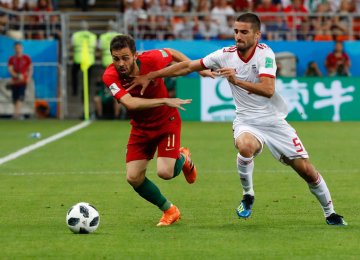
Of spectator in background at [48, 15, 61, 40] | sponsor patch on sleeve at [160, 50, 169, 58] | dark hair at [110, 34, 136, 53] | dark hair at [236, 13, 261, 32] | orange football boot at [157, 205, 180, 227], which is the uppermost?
dark hair at [236, 13, 261, 32]

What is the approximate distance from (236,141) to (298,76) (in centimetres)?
1984

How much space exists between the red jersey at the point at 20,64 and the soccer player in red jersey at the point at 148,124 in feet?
60.8

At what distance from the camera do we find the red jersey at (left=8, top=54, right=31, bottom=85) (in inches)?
1142

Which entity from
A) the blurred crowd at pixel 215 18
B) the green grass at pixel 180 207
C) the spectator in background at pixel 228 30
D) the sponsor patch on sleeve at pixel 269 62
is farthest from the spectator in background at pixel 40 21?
the sponsor patch on sleeve at pixel 269 62

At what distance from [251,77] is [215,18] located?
20.6m

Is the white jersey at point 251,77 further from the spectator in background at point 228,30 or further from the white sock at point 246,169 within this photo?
the spectator in background at point 228,30

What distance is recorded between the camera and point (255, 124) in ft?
33.3

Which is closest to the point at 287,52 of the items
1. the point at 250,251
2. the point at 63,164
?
the point at 63,164

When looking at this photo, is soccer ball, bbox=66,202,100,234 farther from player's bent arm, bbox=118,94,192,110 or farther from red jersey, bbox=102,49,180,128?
red jersey, bbox=102,49,180,128

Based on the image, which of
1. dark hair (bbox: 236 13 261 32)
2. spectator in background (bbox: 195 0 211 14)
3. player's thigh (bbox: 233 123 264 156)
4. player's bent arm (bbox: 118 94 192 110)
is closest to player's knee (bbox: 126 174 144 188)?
player's bent arm (bbox: 118 94 192 110)

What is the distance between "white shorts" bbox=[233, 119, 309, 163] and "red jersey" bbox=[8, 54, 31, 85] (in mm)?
19456

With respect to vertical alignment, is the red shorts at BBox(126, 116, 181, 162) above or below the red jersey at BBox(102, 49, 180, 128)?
below

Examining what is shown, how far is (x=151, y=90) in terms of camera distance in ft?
34.6

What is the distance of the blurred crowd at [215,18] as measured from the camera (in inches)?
1190
